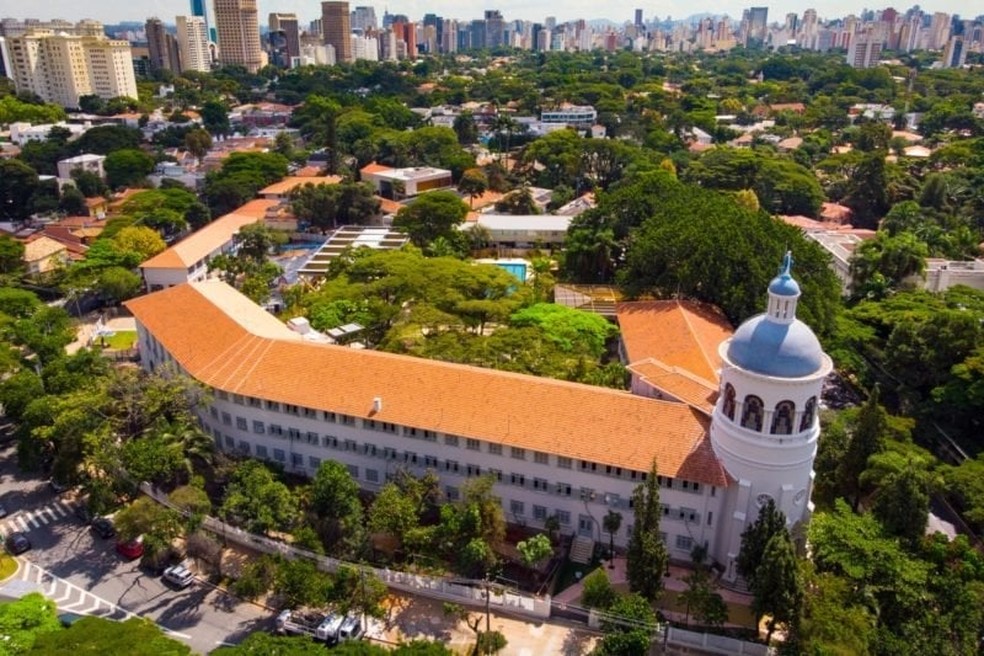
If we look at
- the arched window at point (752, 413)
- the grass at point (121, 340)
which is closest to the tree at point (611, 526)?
the arched window at point (752, 413)

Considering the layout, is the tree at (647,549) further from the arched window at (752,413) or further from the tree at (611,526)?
the arched window at (752,413)

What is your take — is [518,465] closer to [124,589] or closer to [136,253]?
[124,589]

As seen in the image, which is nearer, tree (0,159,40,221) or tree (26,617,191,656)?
tree (26,617,191,656)

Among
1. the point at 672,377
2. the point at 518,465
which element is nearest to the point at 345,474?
the point at 518,465

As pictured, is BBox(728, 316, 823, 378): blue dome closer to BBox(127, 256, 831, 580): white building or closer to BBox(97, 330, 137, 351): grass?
BBox(127, 256, 831, 580): white building

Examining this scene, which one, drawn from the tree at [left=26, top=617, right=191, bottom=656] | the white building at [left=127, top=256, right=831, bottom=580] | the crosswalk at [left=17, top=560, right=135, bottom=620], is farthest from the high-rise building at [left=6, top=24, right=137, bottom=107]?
the tree at [left=26, top=617, right=191, bottom=656]

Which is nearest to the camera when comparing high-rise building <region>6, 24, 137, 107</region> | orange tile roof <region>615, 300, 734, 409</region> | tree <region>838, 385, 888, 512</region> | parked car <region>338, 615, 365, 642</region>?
parked car <region>338, 615, 365, 642</region>
